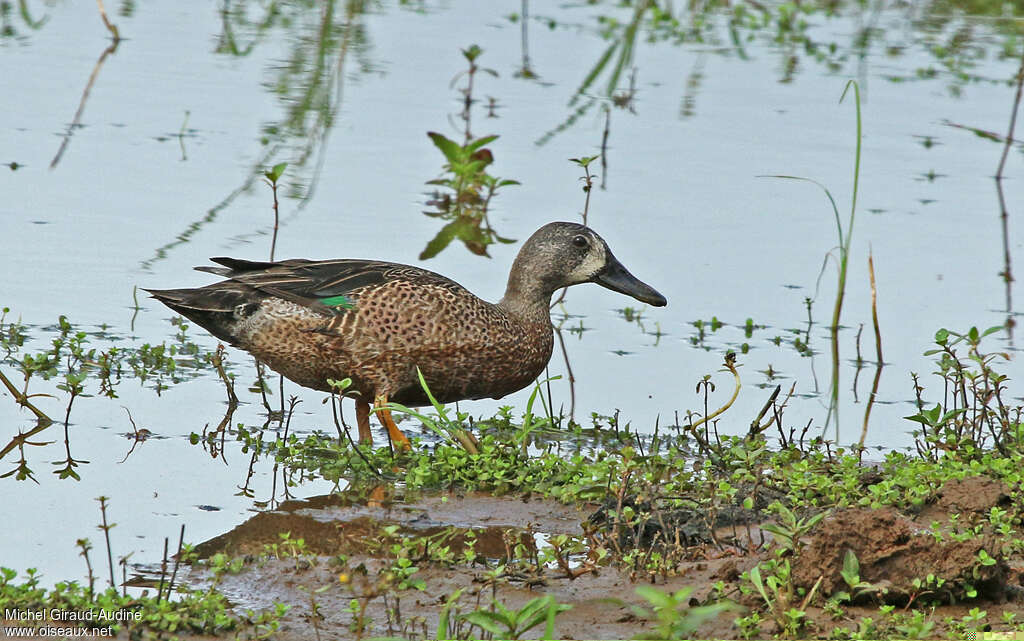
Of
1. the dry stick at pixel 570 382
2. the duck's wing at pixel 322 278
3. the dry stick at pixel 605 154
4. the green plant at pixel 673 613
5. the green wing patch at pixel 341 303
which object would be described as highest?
the green plant at pixel 673 613

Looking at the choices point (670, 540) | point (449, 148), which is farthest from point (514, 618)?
point (449, 148)

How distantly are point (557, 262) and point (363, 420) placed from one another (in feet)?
4.06

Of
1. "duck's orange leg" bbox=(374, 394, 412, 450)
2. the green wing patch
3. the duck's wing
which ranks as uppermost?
the duck's wing

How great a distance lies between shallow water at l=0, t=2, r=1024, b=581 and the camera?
6629 mm

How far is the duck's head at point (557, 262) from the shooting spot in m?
7.01

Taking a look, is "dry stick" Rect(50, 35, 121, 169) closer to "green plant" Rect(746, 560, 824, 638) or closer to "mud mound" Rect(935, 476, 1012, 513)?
"mud mound" Rect(935, 476, 1012, 513)

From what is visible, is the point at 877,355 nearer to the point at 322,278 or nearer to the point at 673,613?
the point at 322,278

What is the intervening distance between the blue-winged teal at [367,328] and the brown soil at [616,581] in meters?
1.31

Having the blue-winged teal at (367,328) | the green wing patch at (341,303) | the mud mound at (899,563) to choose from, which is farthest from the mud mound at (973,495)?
the green wing patch at (341,303)

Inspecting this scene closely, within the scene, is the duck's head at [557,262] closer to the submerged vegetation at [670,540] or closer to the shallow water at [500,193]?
the shallow water at [500,193]

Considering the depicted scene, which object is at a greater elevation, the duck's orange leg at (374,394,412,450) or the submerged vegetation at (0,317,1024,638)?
the submerged vegetation at (0,317,1024,638)

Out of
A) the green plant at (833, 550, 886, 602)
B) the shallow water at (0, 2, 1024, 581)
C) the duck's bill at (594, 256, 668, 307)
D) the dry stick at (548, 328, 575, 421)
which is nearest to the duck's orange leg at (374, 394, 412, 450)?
the shallow water at (0, 2, 1024, 581)

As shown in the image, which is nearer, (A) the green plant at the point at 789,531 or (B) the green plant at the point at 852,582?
(B) the green plant at the point at 852,582

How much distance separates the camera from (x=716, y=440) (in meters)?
6.24
